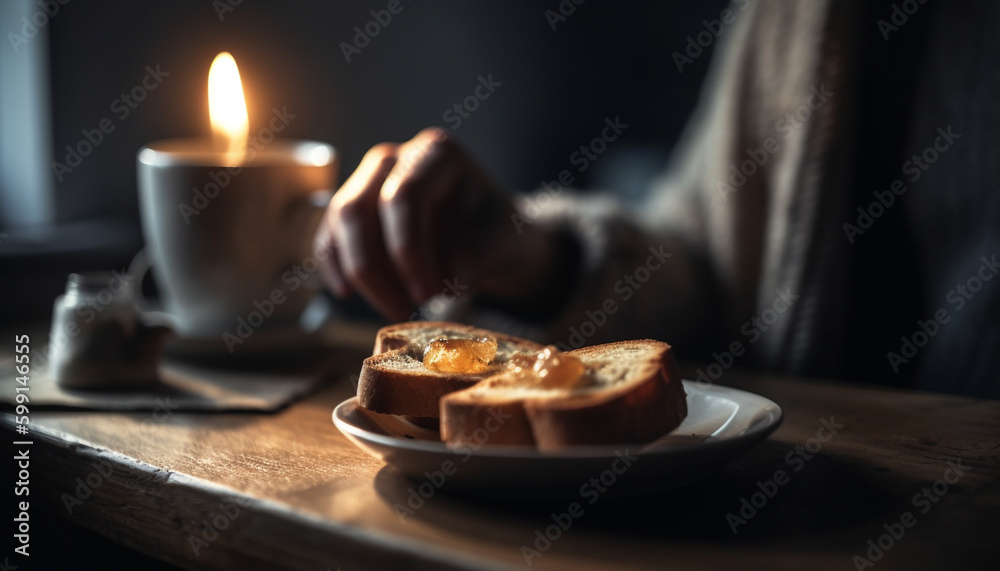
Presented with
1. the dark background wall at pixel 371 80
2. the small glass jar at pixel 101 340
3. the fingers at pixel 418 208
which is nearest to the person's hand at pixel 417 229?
the fingers at pixel 418 208

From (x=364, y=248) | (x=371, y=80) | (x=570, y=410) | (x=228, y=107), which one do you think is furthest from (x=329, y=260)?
(x=371, y=80)

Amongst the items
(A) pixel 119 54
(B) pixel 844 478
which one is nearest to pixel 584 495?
(B) pixel 844 478

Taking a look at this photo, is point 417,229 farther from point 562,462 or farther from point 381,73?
point 381,73

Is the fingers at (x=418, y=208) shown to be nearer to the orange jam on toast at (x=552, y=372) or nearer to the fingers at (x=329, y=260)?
the fingers at (x=329, y=260)

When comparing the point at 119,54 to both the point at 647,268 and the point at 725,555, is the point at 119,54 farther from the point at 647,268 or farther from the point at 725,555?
the point at 725,555

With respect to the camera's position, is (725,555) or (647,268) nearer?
(725,555)

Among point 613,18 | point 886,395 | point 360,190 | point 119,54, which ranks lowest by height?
point 886,395

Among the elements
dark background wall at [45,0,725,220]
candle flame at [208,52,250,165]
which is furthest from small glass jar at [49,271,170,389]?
dark background wall at [45,0,725,220]
